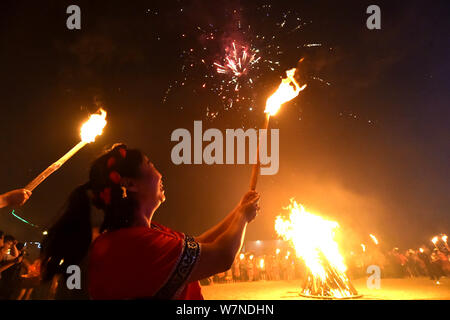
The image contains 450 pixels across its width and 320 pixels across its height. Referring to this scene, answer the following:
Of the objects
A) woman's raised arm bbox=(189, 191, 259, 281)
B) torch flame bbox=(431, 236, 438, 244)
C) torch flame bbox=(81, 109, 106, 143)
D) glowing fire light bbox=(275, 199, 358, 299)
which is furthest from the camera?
torch flame bbox=(431, 236, 438, 244)

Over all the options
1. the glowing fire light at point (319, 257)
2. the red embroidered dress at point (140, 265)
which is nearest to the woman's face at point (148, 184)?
the red embroidered dress at point (140, 265)

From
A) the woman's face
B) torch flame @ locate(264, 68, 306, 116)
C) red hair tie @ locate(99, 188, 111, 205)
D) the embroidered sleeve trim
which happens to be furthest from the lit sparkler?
the embroidered sleeve trim

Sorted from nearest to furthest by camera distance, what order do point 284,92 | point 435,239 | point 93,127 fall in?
1. point 284,92
2. point 93,127
3. point 435,239

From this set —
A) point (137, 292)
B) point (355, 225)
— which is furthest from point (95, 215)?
point (355, 225)

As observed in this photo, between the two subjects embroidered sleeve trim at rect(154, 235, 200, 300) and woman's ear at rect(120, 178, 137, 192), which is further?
woman's ear at rect(120, 178, 137, 192)

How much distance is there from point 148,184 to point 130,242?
1.41 feet

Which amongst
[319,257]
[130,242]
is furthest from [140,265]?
[319,257]

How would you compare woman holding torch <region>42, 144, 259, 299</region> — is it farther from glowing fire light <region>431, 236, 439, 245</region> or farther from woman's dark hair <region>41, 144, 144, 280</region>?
glowing fire light <region>431, 236, 439, 245</region>

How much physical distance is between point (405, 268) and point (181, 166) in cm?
1244

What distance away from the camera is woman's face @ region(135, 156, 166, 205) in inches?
73.7

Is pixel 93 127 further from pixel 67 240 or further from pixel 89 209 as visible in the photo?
pixel 67 240

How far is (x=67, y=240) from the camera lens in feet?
5.79

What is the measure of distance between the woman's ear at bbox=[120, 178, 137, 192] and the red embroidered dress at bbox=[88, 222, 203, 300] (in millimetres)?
300

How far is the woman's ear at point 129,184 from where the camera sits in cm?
185
